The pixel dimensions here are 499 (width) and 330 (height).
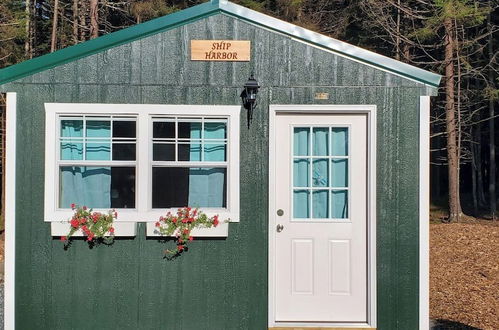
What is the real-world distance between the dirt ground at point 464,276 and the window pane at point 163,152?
381 centimetres

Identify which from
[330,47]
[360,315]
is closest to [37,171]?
[330,47]

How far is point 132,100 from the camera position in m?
5.32

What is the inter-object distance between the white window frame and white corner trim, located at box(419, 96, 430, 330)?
170 centimetres

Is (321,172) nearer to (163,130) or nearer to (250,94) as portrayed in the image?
(250,94)

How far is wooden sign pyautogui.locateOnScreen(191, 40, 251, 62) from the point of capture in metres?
5.34

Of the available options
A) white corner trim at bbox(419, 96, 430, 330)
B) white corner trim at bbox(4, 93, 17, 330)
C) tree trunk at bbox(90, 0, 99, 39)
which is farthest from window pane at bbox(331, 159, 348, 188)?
tree trunk at bbox(90, 0, 99, 39)

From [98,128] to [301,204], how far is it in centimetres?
203

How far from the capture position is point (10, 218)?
522 cm

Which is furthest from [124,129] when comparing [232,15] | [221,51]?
[232,15]

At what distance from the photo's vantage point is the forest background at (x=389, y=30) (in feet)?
46.9

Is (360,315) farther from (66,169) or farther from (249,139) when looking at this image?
(66,169)

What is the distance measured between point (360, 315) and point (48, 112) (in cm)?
344

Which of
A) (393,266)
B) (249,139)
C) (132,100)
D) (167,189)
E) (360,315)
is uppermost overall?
(132,100)

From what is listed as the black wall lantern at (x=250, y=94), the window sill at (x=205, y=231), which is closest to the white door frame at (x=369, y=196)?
the black wall lantern at (x=250, y=94)
